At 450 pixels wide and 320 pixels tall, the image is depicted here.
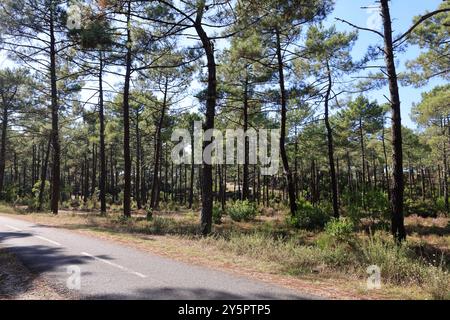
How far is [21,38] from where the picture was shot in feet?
72.5

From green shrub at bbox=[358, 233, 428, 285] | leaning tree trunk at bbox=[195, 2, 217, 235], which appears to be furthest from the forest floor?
leaning tree trunk at bbox=[195, 2, 217, 235]

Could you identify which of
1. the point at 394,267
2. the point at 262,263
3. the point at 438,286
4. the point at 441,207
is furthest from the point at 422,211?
the point at 438,286

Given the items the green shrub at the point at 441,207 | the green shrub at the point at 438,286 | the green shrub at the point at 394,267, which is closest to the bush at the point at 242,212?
the green shrub at the point at 441,207

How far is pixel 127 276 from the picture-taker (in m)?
7.02

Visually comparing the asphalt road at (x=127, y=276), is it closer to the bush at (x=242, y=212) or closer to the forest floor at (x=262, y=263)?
the forest floor at (x=262, y=263)

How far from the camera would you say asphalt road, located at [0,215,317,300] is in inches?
235

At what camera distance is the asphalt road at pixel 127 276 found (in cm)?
596

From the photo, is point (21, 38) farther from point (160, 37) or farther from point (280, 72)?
point (280, 72)

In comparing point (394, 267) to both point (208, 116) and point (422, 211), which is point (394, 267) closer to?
point (208, 116)

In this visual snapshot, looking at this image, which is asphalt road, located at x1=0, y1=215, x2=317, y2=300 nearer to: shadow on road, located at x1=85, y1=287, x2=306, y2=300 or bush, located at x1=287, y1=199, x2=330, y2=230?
shadow on road, located at x1=85, y1=287, x2=306, y2=300

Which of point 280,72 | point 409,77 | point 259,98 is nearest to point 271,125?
point 259,98
